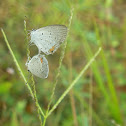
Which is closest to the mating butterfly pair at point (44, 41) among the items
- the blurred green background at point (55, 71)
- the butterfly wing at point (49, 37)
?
the butterfly wing at point (49, 37)

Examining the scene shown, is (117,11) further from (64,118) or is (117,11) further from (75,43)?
(64,118)

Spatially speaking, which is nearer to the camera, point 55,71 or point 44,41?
point 44,41

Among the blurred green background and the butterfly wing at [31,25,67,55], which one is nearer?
the butterfly wing at [31,25,67,55]

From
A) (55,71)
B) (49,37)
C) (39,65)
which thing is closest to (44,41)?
(49,37)

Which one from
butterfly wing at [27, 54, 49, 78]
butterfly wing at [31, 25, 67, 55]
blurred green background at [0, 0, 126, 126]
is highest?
butterfly wing at [31, 25, 67, 55]

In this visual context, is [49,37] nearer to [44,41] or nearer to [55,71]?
[44,41]

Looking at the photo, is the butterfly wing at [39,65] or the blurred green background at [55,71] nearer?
the butterfly wing at [39,65]

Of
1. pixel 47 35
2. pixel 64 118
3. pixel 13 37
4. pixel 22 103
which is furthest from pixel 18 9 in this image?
pixel 47 35

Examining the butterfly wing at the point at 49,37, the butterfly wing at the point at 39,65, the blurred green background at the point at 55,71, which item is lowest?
the blurred green background at the point at 55,71

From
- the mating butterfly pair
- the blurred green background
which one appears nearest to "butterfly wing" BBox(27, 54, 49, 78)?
the mating butterfly pair

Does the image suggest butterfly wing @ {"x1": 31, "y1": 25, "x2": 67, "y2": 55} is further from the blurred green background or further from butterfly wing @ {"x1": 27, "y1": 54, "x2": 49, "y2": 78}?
the blurred green background

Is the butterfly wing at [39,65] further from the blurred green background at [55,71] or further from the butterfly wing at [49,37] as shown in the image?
the blurred green background at [55,71]
